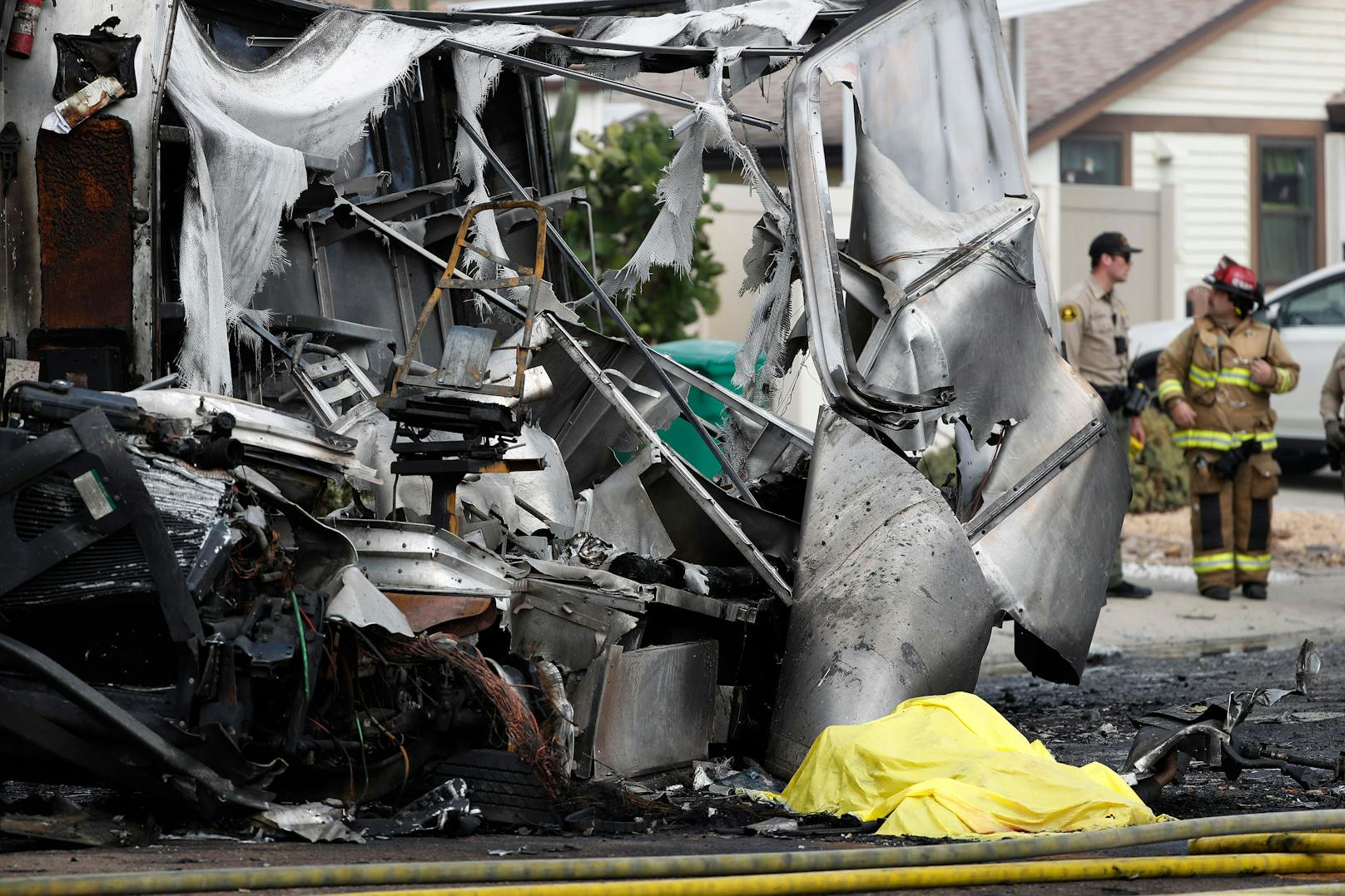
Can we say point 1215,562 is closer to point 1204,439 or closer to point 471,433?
point 1204,439

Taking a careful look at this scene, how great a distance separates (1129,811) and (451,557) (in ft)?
7.16

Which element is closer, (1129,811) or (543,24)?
(1129,811)

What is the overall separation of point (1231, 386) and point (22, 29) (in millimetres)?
7702

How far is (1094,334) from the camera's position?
11141 millimetres

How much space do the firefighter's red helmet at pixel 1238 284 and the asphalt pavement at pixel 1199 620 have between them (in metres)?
1.90

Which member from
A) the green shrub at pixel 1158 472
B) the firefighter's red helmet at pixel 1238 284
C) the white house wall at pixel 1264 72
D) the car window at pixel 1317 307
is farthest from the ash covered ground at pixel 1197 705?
the white house wall at pixel 1264 72

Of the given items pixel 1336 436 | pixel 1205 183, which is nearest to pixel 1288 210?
pixel 1205 183

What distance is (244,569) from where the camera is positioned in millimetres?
5023

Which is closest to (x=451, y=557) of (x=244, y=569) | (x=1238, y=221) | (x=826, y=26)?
(x=244, y=569)

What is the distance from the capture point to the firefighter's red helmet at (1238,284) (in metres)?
11.0

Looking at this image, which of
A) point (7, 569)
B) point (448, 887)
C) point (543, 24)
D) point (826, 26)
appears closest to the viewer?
point (448, 887)

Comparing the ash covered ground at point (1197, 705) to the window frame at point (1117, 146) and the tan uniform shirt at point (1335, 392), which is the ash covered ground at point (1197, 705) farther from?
the window frame at point (1117, 146)

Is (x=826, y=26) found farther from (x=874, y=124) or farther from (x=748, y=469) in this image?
(x=748, y=469)

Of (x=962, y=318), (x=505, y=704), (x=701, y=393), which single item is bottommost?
(x=505, y=704)
